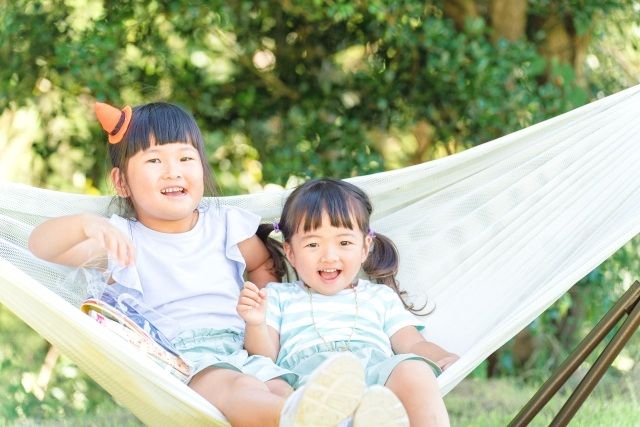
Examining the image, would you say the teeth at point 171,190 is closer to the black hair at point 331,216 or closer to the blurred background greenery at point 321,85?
the black hair at point 331,216

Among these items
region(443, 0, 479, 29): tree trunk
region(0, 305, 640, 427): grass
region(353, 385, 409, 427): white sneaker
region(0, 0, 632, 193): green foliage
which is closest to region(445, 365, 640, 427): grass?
region(0, 305, 640, 427): grass

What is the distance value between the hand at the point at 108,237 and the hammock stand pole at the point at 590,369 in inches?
33.0

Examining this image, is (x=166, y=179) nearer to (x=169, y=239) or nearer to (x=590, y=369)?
(x=169, y=239)

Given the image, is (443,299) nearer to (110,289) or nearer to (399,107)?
(110,289)

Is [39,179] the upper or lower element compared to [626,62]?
lower

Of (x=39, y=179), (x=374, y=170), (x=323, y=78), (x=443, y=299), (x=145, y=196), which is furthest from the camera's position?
(x=39, y=179)

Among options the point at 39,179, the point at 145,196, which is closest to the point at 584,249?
the point at 145,196

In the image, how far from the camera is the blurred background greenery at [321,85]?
4.10 m

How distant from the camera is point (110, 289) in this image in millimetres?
2504

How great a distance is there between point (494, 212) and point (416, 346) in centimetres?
46

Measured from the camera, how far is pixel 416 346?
2.62m

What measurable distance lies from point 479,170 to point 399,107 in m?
1.52

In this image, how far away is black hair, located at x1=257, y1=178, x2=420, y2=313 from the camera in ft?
8.57

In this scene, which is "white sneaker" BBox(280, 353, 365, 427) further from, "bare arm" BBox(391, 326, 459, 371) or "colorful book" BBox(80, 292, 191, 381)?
"bare arm" BBox(391, 326, 459, 371)
